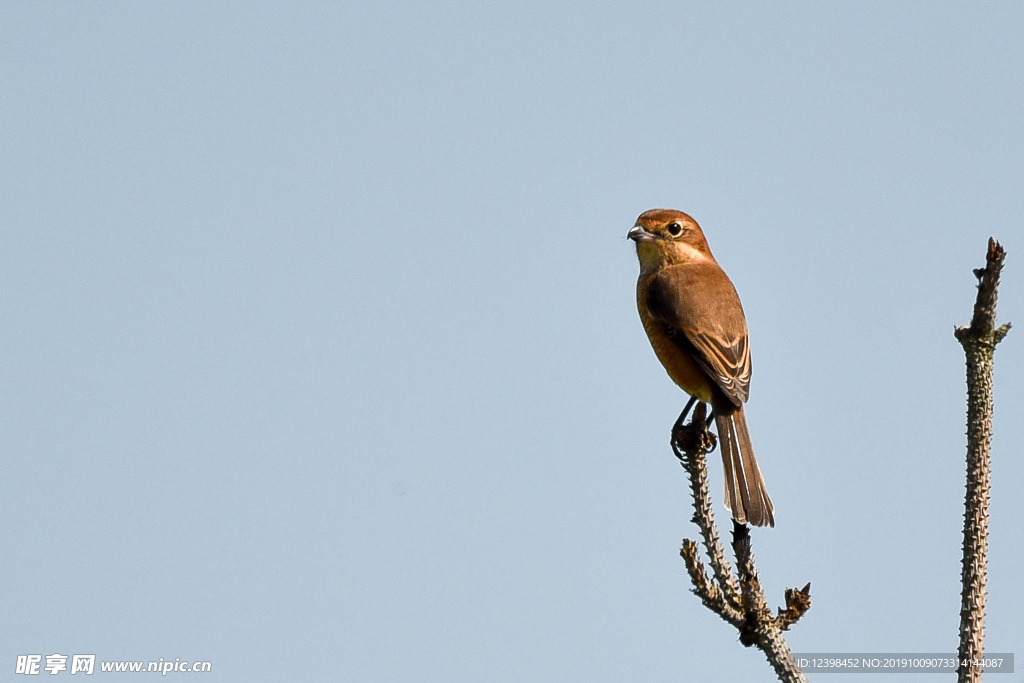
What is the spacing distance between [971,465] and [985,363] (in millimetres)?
391

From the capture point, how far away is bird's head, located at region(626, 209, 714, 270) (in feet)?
27.9

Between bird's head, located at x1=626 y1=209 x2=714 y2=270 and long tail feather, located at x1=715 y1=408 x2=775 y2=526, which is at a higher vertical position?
bird's head, located at x1=626 y1=209 x2=714 y2=270

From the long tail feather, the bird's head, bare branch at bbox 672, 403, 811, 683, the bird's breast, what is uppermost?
the bird's head

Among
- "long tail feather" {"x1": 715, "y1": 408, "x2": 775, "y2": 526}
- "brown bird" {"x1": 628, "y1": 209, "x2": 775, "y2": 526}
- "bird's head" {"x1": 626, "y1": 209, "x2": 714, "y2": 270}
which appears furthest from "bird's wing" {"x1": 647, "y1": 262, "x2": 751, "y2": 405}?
"bird's head" {"x1": 626, "y1": 209, "x2": 714, "y2": 270}

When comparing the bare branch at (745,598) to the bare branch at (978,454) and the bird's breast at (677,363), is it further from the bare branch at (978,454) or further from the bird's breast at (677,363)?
the bird's breast at (677,363)

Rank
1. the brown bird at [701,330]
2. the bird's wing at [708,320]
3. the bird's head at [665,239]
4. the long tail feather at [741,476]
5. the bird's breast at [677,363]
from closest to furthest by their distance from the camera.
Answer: the long tail feather at [741,476], the brown bird at [701,330], the bird's wing at [708,320], the bird's breast at [677,363], the bird's head at [665,239]

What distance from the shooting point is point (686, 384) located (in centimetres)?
745

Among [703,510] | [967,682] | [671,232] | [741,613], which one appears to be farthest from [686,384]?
[967,682]

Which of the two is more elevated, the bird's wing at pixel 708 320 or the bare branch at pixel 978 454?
the bird's wing at pixel 708 320

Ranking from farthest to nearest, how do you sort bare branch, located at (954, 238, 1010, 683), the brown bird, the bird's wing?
the bird's wing < the brown bird < bare branch, located at (954, 238, 1010, 683)

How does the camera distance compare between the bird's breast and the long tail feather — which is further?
the bird's breast

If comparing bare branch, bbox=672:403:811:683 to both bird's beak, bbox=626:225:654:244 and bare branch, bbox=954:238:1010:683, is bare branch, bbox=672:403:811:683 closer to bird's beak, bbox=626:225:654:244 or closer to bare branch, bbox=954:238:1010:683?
bare branch, bbox=954:238:1010:683

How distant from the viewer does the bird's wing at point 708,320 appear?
7121 mm

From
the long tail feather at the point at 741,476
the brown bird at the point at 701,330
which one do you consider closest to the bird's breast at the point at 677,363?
the brown bird at the point at 701,330
